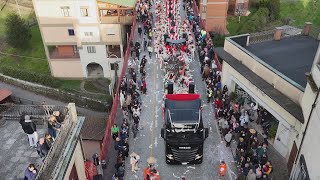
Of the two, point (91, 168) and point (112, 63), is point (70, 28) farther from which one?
point (91, 168)

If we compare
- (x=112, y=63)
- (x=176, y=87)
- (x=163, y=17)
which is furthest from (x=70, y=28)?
(x=176, y=87)

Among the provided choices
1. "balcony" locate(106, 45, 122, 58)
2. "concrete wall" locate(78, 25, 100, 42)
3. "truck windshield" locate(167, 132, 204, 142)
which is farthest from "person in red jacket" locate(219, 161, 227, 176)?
Result: "balcony" locate(106, 45, 122, 58)

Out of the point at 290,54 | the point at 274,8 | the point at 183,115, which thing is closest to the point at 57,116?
the point at 183,115

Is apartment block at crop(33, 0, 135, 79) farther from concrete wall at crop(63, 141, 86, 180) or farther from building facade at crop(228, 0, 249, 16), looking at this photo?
building facade at crop(228, 0, 249, 16)

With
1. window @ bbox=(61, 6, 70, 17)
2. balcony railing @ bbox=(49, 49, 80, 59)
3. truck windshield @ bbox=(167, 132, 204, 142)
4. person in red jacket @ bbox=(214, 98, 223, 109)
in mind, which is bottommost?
balcony railing @ bbox=(49, 49, 80, 59)

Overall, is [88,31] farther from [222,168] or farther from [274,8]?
[274,8]

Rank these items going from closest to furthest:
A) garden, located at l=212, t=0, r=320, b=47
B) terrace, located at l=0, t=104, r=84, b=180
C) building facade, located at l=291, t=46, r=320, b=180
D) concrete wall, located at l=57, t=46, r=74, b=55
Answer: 1. terrace, located at l=0, t=104, r=84, b=180
2. building facade, located at l=291, t=46, r=320, b=180
3. concrete wall, located at l=57, t=46, r=74, b=55
4. garden, located at l=212, t=0, r=320, b=47
